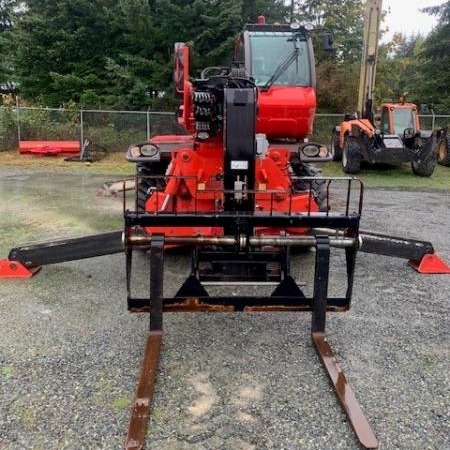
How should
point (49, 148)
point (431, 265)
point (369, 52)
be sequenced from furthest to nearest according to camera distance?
point (49, 148)
point (369, 52)
point (431, 265)

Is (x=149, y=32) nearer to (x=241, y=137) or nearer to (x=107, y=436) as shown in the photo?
(x=241, y=137)

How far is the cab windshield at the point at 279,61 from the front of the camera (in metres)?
Answer: 7.68

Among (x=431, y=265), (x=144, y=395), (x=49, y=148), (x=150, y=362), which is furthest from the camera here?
(x=49, y=148)

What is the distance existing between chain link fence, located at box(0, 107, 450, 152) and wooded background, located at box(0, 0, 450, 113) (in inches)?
51.3

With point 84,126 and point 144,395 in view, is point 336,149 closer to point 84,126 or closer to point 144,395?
point 84,126

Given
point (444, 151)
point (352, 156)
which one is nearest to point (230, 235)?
point (352, 156)

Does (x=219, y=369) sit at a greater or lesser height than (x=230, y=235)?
lesser

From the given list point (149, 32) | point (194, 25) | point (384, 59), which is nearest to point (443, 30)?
point (384, 59)

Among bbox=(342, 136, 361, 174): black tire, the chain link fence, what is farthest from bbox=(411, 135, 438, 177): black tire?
the chain link fence

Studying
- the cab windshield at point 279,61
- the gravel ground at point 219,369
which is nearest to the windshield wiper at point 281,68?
the cab windshield at point 279,61

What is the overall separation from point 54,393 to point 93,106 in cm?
1705

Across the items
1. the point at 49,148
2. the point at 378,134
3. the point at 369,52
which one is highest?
the point at 369,52

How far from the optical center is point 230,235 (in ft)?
12.5

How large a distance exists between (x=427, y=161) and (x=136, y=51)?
11285mm
